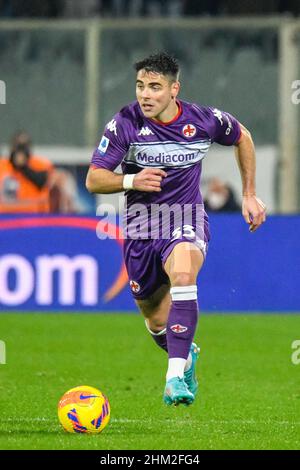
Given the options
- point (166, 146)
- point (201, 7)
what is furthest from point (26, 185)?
point (166, 146)

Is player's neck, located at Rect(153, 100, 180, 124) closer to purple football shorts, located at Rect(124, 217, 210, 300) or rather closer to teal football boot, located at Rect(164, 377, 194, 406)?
purple football shorts, located at Rect(124, 217, 210, 300)

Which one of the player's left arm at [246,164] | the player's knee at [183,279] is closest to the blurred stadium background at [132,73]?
the player's left arm at [246,164]

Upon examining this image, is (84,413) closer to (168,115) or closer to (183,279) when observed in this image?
(183,279)

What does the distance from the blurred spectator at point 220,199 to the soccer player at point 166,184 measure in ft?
29.4

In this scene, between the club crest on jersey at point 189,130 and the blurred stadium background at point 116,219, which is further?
the blurred stadium background at point 116,219

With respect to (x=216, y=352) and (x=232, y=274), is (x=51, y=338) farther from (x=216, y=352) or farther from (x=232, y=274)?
(x=232, y=274)

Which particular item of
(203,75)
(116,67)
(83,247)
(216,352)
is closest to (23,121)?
(116,67)

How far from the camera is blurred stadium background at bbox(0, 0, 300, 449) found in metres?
10.0

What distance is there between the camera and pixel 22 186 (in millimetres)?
18266

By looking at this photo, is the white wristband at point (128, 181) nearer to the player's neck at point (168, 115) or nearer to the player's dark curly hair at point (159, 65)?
the player's neck at point (168, 115)

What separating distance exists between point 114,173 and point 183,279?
2.66ft

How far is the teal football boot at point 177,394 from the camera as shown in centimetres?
752

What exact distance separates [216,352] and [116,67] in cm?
867

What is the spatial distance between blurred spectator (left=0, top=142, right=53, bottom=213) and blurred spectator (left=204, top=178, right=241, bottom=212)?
2317 millimetres
